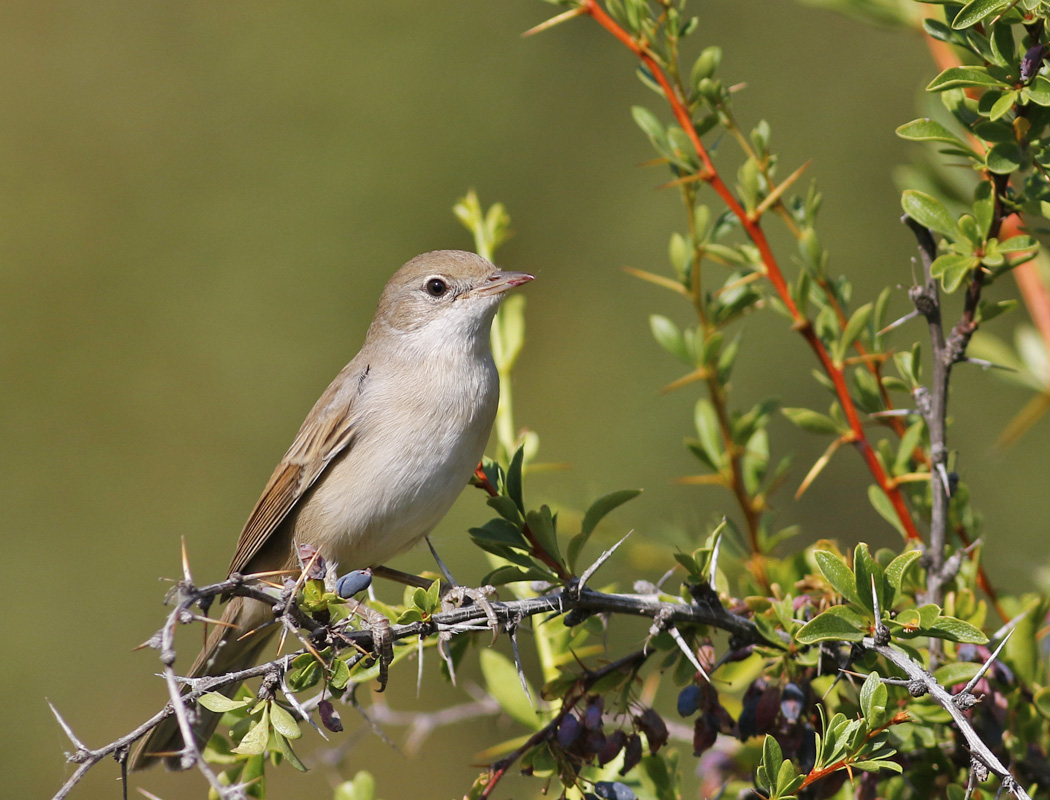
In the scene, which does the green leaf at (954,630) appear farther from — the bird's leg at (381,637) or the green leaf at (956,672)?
the bird's leg at (381,637)

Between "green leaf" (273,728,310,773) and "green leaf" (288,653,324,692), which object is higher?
"green leaf" (288,653,324,692)

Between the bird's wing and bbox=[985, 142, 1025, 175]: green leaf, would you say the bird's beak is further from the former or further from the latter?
bbox=[985, 142, 1025, 175]: green leaf

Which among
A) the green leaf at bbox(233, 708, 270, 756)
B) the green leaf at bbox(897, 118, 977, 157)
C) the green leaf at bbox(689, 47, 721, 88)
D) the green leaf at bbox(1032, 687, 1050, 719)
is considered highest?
the green leaf at bbox(689, 47, 721, 88)

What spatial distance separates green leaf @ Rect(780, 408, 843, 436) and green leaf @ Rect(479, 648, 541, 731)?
98cm

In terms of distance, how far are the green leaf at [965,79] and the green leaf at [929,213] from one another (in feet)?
0.88

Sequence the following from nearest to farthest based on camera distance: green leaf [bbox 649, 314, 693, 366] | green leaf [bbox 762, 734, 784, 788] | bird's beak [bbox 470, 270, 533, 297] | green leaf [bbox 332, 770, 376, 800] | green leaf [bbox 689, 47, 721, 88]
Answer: green leaf [bbox 762, 734, 784, 788] < green leaf [bbox 332, 770, 376, 800] < green leaf [bbox 689, 47, 721, 88] < green leaf [bbox 649, 314, 693, 366] < bird's beak [bbox 470, 270, 533, 297]

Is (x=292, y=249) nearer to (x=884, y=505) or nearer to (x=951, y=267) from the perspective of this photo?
(x=884, y=505)

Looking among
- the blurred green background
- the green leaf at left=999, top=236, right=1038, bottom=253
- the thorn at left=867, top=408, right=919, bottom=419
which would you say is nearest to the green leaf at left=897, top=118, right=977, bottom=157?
the green leaf at left=999, top=236, right=1038, bottom=253

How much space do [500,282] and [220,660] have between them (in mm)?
1602

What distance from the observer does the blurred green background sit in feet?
→ 22.2

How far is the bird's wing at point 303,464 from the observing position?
3.35m

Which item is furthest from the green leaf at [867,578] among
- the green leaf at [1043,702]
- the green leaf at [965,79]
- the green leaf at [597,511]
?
the green leaf at [965,79]

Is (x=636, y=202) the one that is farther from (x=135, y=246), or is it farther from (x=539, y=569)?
(x=539, y=569)

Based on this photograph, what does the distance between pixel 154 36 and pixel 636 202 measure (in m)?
4.32
